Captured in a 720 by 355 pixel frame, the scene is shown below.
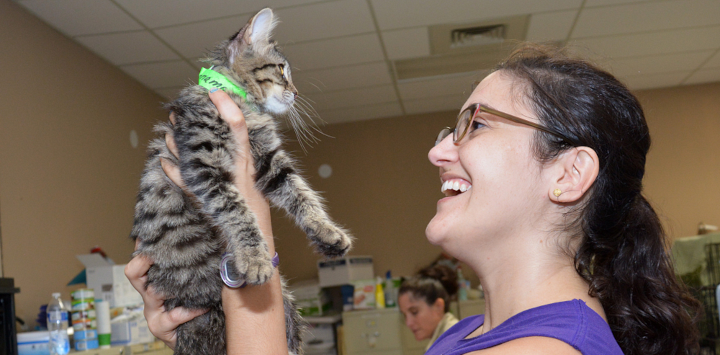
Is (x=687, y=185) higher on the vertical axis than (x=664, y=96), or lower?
lower

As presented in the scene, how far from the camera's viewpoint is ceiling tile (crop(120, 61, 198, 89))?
12.8ft

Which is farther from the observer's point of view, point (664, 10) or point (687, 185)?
point (687, 185)

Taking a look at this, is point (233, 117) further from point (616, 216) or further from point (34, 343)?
point (34, 343)

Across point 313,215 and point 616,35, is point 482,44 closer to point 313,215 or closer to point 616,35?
point 616,35

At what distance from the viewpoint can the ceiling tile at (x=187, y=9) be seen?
2.98 metres

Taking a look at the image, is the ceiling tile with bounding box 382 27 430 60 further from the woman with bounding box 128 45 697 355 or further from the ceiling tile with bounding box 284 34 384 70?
the woman with bounding box 128 45 697 355

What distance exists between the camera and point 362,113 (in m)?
5.63

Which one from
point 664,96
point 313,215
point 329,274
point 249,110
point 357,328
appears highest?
point 664,96

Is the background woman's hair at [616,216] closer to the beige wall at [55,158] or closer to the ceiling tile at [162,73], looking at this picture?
the beige wall at [55,158]

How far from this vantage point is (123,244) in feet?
12.7

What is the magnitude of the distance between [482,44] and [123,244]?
311 cm

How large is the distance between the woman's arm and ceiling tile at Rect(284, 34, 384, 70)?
8.36 ft

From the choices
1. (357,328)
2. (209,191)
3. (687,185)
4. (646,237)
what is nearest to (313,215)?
(209,191)

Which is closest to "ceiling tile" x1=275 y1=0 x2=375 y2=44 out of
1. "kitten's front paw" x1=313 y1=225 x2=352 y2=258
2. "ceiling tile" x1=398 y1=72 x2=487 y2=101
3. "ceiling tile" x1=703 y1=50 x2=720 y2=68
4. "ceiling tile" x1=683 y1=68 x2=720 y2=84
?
"ceiling tile" x1=398 y1=72 x2=487 y2=101
